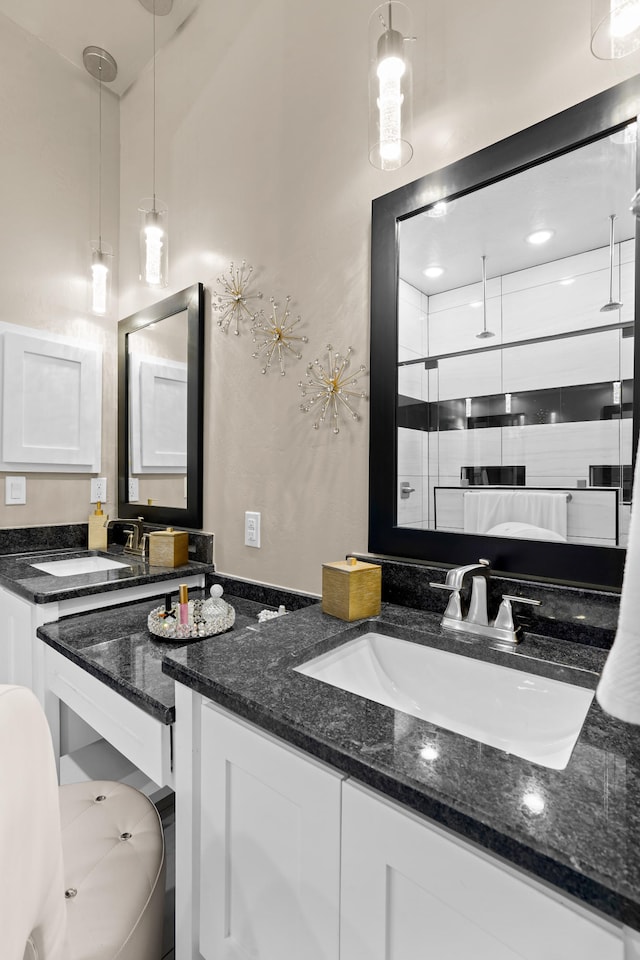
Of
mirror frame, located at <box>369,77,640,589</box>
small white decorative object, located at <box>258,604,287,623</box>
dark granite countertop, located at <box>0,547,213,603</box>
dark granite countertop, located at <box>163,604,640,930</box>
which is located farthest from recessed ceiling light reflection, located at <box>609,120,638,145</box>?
dark granite countertop, located at <box>0,547,213,603</box>

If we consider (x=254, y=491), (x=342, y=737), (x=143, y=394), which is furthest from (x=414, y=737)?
(x=143, y=394)

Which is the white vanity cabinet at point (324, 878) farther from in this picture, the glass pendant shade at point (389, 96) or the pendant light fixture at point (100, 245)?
the pendant light fixture at point (100, 245)

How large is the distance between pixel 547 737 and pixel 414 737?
11.7 inches

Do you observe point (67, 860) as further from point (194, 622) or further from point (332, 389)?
point (332, 389)

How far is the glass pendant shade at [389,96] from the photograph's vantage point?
1088 mm

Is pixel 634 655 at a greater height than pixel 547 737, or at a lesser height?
greater

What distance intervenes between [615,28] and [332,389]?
3.04ft

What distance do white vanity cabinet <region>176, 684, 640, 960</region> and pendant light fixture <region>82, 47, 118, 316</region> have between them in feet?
5.93

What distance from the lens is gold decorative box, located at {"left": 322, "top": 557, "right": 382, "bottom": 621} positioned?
3.71 ft

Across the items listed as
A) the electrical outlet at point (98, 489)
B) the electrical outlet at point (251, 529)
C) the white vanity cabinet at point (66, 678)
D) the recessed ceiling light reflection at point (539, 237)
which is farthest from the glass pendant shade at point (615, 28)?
the electrical outlet at point (98, 489)

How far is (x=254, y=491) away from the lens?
1675 millimetres

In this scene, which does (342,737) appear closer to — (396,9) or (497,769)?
(497,769)

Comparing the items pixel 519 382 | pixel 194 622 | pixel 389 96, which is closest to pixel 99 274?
pixel 389 96

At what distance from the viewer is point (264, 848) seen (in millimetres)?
735
